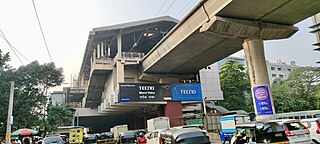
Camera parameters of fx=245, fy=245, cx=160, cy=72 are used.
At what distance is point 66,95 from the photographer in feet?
173

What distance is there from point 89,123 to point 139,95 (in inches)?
1092

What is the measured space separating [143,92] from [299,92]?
36916 mm

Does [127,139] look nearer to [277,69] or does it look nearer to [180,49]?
[180,49]

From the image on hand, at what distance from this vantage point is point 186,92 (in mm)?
27766

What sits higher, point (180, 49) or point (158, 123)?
point (180, 49)

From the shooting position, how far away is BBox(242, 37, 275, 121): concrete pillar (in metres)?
15.0

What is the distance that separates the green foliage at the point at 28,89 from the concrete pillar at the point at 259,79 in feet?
85.2

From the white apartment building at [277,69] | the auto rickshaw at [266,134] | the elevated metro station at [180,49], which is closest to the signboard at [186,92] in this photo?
the elevated metro station at [180,49]

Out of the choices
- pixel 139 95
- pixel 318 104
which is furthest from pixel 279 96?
pixel 139 95

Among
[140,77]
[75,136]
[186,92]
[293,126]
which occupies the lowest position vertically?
[75,136]

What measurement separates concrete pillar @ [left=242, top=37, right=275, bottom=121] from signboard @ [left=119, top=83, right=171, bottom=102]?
11897 millimetres

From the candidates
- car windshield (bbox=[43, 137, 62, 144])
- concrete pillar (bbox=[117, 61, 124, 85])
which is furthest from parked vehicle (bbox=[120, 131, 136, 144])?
concrete pillar (bbox=[117, 61, 124, 85])

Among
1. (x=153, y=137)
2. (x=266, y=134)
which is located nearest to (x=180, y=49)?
(x=153, y=137)

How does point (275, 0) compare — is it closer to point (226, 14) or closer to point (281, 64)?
point (226, 14)
